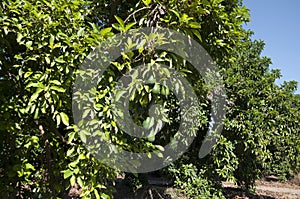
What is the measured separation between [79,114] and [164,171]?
12.2 ft

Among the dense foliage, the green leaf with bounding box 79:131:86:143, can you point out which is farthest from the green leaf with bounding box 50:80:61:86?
the green leaf with bounding box 79:131:86:143

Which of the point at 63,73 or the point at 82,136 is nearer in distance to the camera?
the point at 82,136

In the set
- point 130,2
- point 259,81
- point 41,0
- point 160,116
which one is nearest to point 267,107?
point 259,81

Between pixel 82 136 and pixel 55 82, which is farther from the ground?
pixel 55 82

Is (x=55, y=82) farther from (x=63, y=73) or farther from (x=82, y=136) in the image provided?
(x=82, y=136)

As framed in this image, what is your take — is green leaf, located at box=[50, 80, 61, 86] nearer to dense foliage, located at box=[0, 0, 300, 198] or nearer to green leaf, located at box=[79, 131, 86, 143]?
dense foliage, located at box=[0, 0, 300, 198]

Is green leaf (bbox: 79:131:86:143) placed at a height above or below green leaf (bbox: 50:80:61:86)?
below

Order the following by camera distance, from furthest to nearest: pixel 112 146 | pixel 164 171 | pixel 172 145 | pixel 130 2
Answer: pixel 164 171 → pixel 172 145 → pixel 130 2 → pixel 112 146

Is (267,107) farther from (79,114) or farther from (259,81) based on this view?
(79,114)

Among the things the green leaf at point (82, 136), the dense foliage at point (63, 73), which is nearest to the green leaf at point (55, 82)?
the dense foliage at point (63, 73)

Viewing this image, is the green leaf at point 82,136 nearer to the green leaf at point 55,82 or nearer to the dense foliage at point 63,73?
the dense foliage at point 63,73

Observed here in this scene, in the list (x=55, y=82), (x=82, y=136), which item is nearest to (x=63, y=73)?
(x=55, y=82)

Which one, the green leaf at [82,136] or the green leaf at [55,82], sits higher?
the green leaf at [55,82]

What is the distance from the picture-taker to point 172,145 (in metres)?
4.23
